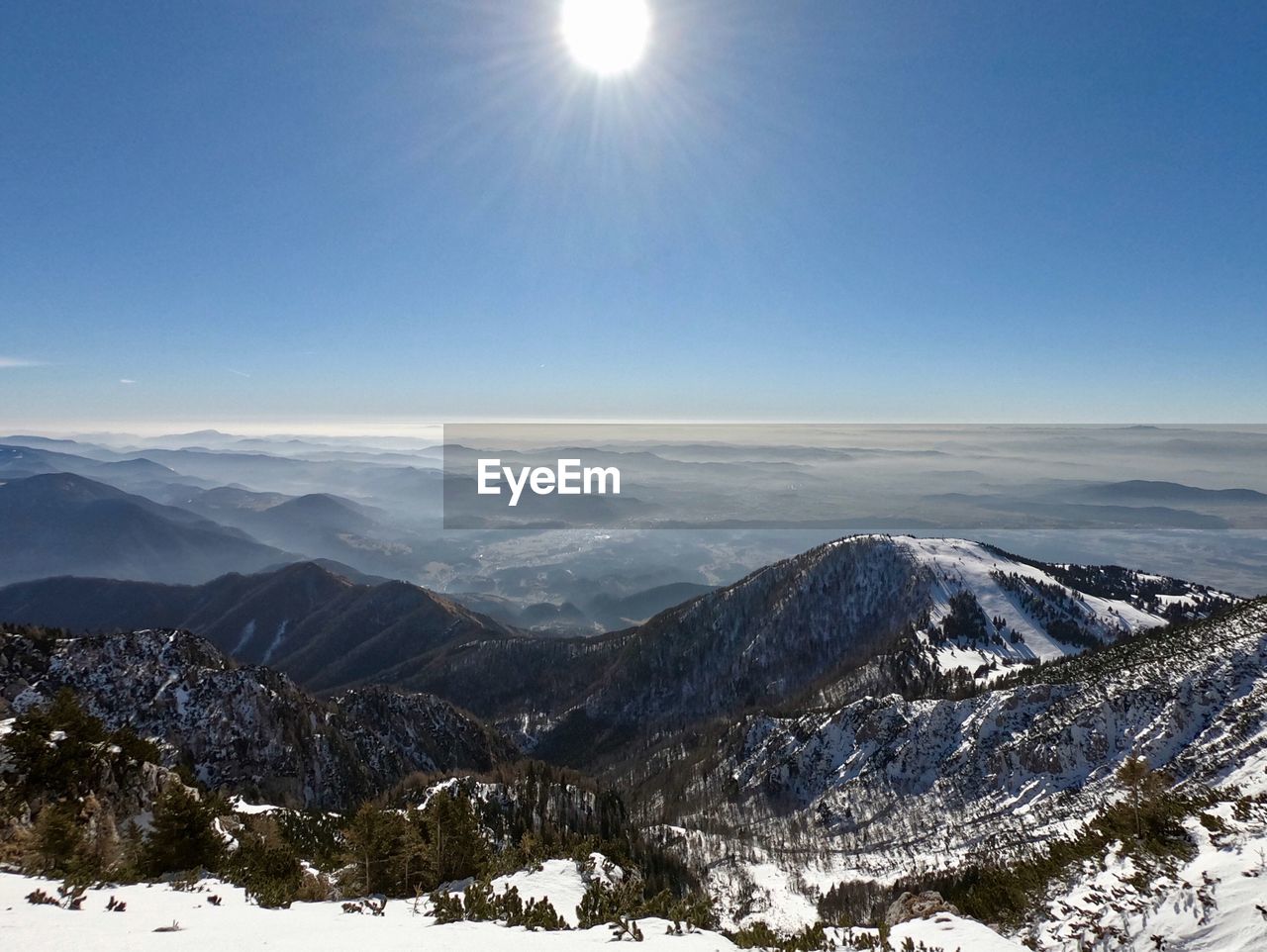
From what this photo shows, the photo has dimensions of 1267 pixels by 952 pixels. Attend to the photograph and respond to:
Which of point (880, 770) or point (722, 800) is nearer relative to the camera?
point (880, 770)

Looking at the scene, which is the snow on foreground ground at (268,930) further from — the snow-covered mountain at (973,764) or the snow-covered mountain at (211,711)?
the snow-covered mountain at (211,711)

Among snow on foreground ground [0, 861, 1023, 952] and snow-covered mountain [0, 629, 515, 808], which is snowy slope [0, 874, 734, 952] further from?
snow-covered mountain [0, 629, 515, 808]

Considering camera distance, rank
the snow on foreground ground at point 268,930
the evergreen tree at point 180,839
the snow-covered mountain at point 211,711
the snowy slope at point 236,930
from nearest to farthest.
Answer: the snowy slope at point 236,930, the snow on foreground ground at point 268,930, the evergreen tree at point 180,839, the snow-covered mountain at point 211,711

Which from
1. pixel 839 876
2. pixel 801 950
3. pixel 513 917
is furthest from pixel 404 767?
pixel 801 950

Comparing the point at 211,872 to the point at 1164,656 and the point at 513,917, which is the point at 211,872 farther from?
the point at 1164,656

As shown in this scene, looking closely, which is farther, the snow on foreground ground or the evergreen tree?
the evergreen tree

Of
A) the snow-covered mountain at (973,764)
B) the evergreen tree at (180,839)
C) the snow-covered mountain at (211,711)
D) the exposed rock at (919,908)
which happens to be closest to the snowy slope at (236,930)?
the evergreen tree at (180,839)

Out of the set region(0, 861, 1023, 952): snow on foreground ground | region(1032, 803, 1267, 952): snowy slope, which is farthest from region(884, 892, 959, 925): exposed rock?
region(1032, 803, 1267, 952): snowy slope

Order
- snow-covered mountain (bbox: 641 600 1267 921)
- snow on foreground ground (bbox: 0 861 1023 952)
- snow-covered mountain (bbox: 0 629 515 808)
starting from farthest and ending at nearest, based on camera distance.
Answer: snow-covered mountain (bbox: 0 629 515 808), snow-covered mountain (bbox: 641 600 1267 921), snow on foreground ground (bbox: 0 861 1023 952)
